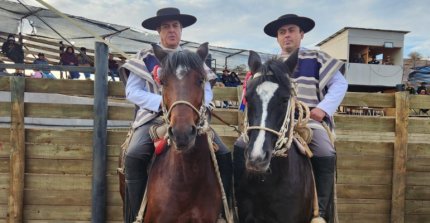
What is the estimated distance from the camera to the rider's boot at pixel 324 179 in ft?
12.2

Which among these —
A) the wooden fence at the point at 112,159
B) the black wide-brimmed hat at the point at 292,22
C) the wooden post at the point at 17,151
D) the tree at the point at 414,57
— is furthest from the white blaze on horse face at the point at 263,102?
the tree at the point at 414,57

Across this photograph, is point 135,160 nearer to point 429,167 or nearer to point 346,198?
point 346,198

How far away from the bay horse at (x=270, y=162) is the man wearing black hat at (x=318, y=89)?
146 millimetres

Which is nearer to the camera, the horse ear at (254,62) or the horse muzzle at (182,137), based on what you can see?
the horse muzzle at (182,137)

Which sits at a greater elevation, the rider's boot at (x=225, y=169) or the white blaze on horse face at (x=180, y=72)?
the white blaze on horse face at (x=180, y=72)

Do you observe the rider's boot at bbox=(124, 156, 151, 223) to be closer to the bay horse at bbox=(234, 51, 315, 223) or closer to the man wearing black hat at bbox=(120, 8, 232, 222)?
the man wearing black hat at bbox=(120, 8, 232, 222)

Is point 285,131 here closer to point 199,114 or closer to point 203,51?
point 199,114

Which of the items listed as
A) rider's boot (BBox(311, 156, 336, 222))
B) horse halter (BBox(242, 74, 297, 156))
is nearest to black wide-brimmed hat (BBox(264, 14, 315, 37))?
horse halter (BBox(242, 74, 297, 156))

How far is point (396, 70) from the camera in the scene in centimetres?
2741

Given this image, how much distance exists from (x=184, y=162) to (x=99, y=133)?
2.04 meters

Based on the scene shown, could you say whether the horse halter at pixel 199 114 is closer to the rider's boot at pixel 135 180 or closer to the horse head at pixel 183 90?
the horse head at pixel 183 90

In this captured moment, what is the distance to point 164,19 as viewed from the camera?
4152mm

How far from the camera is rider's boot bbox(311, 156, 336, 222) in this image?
3.72 m

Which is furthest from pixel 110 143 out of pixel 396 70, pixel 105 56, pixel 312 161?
pixel 396 70
